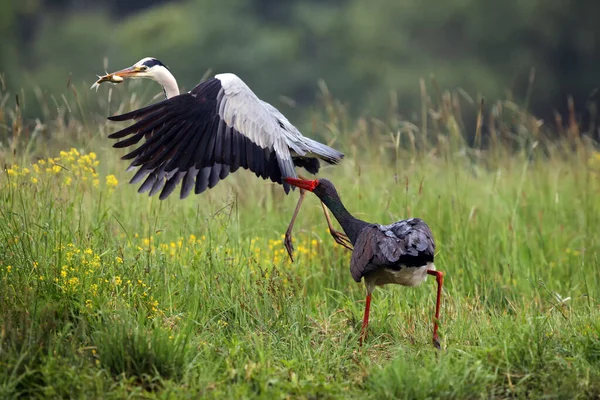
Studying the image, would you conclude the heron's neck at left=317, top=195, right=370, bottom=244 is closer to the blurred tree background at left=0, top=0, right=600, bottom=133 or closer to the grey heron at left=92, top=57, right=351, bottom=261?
the grey heron at left=92, top=57, right=351, bottom=261

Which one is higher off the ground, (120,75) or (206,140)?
(120,75)

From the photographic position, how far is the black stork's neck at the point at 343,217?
520cm

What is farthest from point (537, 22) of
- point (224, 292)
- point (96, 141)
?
point (224, 292)

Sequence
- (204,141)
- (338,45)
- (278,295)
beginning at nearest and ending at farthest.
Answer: (278,295) < (204,141) < (338,45)

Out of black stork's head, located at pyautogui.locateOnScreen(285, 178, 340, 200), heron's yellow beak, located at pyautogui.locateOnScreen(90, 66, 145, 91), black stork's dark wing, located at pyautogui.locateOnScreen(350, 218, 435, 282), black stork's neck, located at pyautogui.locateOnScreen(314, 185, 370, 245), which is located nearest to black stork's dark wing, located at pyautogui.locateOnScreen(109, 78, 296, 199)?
black stork's head, located at pyautogui.locateOnScreen(285, 178, 340, 200)

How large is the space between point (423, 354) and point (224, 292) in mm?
1337

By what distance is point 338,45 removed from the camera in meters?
27.8

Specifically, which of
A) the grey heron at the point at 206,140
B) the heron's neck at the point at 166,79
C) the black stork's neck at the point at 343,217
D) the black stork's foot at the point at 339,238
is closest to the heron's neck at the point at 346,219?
the black stork's neck at the point at 343,217

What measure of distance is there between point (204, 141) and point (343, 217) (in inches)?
37.9

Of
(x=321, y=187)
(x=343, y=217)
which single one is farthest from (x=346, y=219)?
(x=321, y=187)

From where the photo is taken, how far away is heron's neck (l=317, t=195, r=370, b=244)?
5191 millimetres

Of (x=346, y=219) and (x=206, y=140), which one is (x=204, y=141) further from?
(x=346, y=219)

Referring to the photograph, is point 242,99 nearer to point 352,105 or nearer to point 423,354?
point 423,354

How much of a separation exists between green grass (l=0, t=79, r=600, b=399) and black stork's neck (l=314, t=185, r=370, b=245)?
0.48 meters
